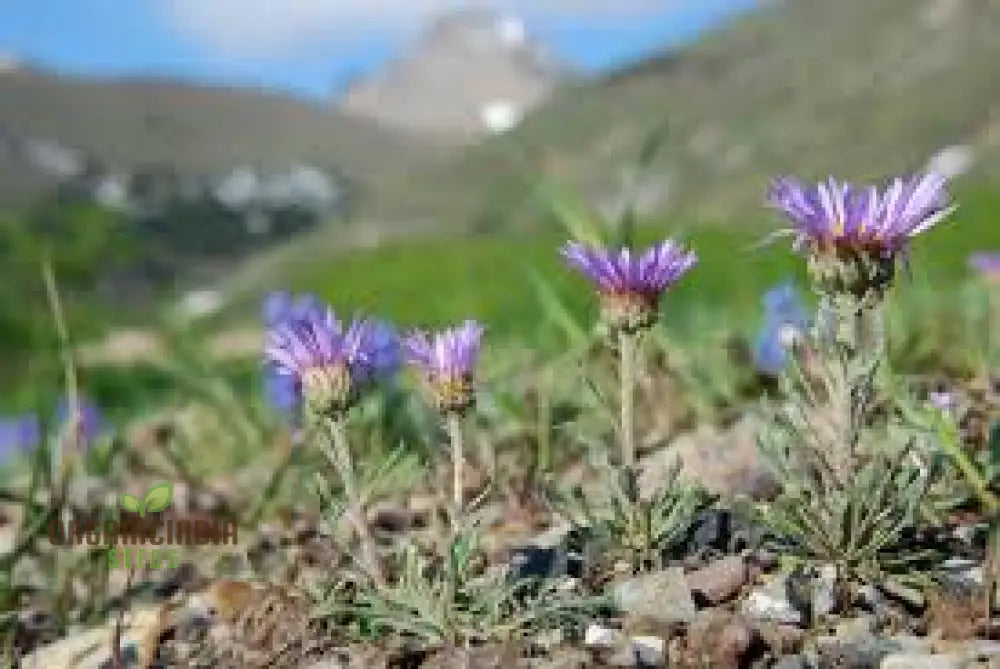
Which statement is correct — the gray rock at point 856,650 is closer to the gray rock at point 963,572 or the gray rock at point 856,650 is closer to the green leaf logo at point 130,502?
the gray rock at point 963,572

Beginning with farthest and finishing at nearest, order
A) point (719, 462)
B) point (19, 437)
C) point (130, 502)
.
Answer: point (19, 437) → point (719, 462) → point (130, 502)

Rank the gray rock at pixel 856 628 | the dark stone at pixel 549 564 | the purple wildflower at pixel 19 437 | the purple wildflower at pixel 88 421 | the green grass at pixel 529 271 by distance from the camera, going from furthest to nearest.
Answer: the green grass at pixel 529 271 → the purple wildflower at pixel 19 437 → the purple wildflower at pixel 88 421 → the dark stone at pixel 549 564 → the gray rock at pixel 856 628

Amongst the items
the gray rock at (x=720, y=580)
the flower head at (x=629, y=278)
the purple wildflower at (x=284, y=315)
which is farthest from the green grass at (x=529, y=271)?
the purple wildflower at (x=284, y=315)

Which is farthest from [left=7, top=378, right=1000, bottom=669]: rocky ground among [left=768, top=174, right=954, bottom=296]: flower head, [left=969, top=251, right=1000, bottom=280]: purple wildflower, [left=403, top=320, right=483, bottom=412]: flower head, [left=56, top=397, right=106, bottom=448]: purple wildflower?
[left=969, top=251, right=1000, bottom=280]: purple wildflower

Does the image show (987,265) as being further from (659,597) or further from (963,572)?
(659,597)

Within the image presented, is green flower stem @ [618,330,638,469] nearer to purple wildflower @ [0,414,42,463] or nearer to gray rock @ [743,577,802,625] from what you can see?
gray rock @ [743,577,802,625]

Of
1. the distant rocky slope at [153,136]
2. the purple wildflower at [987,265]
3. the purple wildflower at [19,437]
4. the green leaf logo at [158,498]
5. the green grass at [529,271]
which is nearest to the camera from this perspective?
the green leaf logo at [158,498]

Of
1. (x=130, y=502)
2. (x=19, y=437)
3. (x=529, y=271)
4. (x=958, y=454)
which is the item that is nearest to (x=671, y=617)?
(x=958, y=454)

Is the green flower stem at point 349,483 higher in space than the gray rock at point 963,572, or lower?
higher
